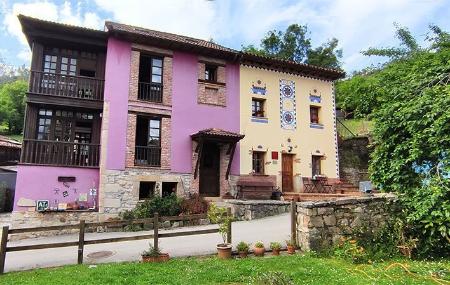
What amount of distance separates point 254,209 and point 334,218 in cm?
577

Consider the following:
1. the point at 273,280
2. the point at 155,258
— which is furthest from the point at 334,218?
the point at 155,258

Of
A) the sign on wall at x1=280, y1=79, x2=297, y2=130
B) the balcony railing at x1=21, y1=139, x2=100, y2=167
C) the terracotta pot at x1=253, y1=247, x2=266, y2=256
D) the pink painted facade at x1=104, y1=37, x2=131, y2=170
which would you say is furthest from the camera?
the sign on wall at x1=280, y1=79, x2=297, y2=130

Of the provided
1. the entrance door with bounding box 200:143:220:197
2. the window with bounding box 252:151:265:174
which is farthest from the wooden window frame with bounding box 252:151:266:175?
the entrance door with bounding box 200:143:220:197

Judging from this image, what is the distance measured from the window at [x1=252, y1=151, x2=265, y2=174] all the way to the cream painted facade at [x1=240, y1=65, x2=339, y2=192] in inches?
8.4

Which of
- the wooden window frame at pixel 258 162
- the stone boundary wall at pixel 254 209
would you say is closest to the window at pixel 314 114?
the wooden window frame at pixel 258 162

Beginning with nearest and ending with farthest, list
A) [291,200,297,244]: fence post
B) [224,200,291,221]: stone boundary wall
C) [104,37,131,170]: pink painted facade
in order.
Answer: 1. [291,200,297,244]: fence post
2. [224,200,291,221]: stone boundary wall
3. [104,37,131,170]: pink painted facade

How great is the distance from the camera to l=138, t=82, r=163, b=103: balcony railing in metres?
Answer: 15.4

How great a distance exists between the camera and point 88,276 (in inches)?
246

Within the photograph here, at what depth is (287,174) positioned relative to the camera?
17703 millimetres

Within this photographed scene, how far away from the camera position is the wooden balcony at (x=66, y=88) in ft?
45.7

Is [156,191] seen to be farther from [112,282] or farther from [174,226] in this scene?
[112,282]

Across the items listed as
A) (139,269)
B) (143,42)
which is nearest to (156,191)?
(143,42)

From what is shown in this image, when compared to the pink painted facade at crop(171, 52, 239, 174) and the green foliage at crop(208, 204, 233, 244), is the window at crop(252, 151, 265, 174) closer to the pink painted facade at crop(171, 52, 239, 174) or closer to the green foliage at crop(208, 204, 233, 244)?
the pink painted facade at crop(171, 52, 239, 174)

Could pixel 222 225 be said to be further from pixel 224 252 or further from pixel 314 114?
pixel 314 114
